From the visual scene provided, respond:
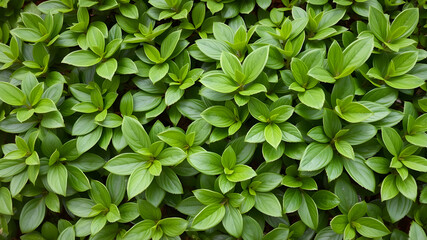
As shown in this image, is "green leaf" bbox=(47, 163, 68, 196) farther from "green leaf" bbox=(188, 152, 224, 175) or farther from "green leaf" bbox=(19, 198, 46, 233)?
"green leaf" bbox=(188, 152, 224, 175)

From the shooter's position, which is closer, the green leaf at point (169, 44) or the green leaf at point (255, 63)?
the green leaf at point (255, 63)

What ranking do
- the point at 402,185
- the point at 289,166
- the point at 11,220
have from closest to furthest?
the point at 402,185, the point at 289,166, the point at 11,220

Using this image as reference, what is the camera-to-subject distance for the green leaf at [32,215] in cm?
174

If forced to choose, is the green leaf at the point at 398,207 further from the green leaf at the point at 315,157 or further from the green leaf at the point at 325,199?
the green leaf at the point at 315,157

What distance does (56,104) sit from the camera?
5.83 ft

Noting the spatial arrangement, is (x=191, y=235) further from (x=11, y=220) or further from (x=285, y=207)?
(x=11, y=220)

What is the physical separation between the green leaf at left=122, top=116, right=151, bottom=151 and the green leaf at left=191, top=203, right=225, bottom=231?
0.41 meters

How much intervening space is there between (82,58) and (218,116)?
79cm

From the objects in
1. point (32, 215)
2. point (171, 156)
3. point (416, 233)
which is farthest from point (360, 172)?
point (32, 215)

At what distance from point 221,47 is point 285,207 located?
85 cm

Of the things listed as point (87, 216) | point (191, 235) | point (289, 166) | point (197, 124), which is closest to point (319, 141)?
point (289, 166)

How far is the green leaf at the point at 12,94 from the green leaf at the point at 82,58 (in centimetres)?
28

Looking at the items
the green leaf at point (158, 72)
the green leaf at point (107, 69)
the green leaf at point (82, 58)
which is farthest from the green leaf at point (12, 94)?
the green leaf at point (158, 72)

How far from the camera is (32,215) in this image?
1.76 m
